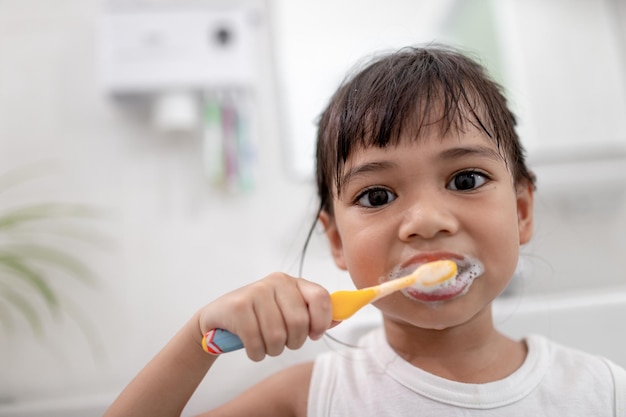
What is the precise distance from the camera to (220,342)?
1.55ft

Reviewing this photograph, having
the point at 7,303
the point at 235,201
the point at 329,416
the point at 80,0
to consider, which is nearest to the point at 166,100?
the point at 235,201

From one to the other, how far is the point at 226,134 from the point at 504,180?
70 centimetres

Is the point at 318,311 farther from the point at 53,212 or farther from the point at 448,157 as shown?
the point at 53,212

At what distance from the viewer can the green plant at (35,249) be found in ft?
3.32

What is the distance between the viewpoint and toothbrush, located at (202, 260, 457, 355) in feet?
1.56

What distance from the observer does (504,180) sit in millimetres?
603

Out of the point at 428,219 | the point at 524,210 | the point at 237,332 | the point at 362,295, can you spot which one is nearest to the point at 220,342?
the point at 237,332

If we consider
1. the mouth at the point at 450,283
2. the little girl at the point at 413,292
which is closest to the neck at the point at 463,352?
the little girl at the point at 413,292

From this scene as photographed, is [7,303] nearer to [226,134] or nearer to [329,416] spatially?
[226,134]

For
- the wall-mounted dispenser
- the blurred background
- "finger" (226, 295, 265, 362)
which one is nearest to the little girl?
"finger" (226, 295, 265, 362)

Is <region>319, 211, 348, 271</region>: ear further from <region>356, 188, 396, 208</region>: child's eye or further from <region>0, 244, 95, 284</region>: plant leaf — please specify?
<region>0, 244, 95, 284</region>: plant leaf

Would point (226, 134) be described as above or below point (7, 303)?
above

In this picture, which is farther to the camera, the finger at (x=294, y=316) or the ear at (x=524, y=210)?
the ear at (x=524, y=210)

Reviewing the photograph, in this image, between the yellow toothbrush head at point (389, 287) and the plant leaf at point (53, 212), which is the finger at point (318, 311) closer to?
the yellow toothbrush head at point (389, 287)
